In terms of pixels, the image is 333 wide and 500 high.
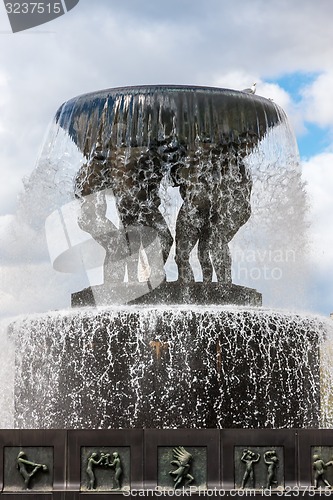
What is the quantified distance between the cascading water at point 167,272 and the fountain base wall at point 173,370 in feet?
0.05

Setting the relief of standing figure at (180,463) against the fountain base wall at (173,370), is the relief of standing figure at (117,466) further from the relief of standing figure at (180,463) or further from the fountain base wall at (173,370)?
the fountain base wall at (173,370)

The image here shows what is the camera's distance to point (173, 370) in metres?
13.8

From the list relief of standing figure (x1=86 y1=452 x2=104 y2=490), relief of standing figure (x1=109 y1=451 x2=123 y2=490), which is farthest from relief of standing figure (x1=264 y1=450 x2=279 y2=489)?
relief of standing figure (x1=86 y1=452 x2=104 y2=490)

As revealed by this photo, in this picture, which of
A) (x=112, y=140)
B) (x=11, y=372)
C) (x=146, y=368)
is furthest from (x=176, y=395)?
(x=112, y=140)

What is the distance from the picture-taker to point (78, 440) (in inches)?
479

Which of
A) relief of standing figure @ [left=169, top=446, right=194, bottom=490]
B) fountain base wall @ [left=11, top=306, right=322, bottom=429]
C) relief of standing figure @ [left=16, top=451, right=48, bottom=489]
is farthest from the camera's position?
fountain base wall @ [left=11, top=306, right=322, bottom=429]

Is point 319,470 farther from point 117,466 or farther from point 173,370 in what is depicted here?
point 173,370

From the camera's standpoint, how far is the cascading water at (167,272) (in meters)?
13.9

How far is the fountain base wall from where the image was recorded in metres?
13.8

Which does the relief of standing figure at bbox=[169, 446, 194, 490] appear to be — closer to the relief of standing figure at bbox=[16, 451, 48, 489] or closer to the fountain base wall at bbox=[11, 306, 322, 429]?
the relief of standing figure at bbox=[16, 451, 48, 489]

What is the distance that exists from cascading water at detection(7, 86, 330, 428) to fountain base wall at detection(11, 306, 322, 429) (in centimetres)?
2

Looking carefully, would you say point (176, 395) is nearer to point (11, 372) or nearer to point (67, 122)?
point (11, 372)

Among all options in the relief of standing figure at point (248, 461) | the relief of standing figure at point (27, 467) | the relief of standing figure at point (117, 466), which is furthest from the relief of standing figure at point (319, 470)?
the relief of standing figure at point (27, 467)

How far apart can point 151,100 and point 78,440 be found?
5260mm
